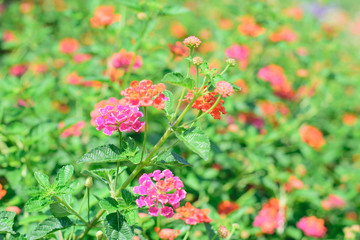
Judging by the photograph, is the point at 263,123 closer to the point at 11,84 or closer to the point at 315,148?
the point at 315,148

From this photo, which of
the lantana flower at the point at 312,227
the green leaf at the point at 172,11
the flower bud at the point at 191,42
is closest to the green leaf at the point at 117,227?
the flower bud at the point at 191,42

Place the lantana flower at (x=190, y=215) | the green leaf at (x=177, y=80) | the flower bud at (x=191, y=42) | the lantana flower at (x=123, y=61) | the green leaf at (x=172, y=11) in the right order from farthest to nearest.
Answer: the lantana flower at (x=123, y=61) → the green leaf at (x=172, y=11) → the lantana flower at (x=190, y=215) → the flower bud at (x=191, y=42) → the green leaf at (x=177, y=80)

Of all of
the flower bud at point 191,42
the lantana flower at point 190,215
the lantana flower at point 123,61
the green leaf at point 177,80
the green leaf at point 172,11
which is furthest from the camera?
the lantana flower at point 123,61

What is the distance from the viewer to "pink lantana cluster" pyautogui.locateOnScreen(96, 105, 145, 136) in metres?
1.05

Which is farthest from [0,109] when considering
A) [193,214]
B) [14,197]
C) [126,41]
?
[193,214]

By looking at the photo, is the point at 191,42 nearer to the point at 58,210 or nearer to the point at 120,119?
the point at 120,119

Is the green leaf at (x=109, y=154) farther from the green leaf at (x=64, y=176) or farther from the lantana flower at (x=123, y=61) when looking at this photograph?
the lantana flower at (x=123, y=61)

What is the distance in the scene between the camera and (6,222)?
107 centimetres

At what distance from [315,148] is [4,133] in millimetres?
2039

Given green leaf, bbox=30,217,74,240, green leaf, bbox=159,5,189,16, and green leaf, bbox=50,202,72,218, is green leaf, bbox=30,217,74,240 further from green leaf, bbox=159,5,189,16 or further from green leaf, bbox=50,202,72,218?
green leaf, bbox=159,5,189,16

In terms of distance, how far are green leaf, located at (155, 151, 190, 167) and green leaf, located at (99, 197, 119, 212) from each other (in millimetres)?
179

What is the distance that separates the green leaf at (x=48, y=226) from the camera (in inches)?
42.4

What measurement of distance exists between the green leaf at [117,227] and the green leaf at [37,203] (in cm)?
20

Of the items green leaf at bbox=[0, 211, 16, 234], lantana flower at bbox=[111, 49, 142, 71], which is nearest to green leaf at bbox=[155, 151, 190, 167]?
green leaf at bbox=[0, 211, 16, 234]
